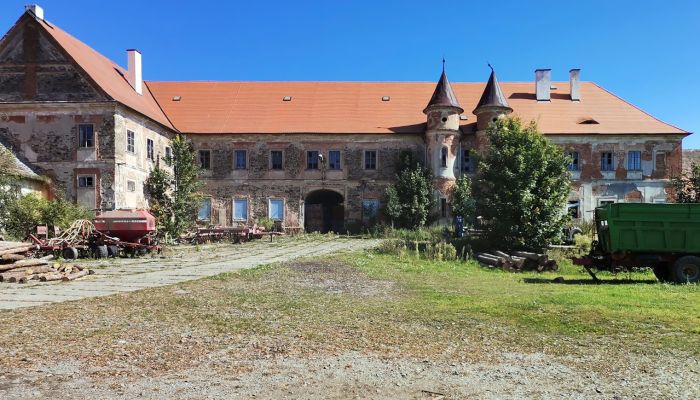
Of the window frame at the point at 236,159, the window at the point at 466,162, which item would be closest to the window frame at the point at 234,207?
the window frame at the point at 236,159

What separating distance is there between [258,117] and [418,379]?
3284 cm

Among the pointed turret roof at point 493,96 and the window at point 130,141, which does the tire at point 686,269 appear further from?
the window at point 130,141

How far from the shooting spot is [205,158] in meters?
35.5

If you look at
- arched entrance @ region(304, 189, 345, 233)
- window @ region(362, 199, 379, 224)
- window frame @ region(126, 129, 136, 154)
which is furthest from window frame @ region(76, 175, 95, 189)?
window @ region(362, 199, 379, 224)

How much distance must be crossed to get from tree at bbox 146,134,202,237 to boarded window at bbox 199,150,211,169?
367 cm

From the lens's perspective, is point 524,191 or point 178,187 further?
point 178,187

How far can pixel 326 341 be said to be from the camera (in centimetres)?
651

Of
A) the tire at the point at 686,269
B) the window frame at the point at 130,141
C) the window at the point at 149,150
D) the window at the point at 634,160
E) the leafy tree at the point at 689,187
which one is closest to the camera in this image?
the tire at the point at 686,269

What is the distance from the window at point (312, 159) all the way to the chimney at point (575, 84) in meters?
18.3

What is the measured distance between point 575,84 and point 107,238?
32.1 m

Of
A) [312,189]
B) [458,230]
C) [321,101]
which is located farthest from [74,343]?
[321,101]

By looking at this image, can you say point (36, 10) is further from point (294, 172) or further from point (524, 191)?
point (524, 191)

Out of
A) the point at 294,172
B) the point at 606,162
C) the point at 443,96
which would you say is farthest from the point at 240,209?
the point at 606,162

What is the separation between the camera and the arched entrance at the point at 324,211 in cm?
3619
